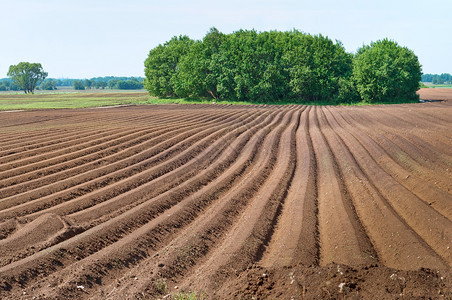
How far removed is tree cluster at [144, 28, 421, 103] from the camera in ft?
154

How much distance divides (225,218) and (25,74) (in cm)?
11234

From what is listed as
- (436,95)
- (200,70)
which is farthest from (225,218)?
(436,95)

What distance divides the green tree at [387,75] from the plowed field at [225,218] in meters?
31.5

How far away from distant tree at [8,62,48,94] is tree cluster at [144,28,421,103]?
65836mm

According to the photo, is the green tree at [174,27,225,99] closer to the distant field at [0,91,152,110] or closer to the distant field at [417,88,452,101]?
the distant field at [0,91,152,110]

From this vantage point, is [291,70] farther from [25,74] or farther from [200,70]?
[25,74]

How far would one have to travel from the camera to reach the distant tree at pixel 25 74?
4191 inches

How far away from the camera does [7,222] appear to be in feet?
26.6

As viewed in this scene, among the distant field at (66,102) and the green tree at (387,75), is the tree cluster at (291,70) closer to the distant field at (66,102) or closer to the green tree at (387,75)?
the green tree at (387,75)

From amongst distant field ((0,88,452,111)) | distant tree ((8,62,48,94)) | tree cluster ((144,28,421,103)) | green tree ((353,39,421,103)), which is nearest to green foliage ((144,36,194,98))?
distant field ((0,88,452,111))

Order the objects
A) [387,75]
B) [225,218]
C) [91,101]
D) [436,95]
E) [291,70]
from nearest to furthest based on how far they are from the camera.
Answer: [225,218] < [387,75] < [291,70] < [91,101] < [436,95]

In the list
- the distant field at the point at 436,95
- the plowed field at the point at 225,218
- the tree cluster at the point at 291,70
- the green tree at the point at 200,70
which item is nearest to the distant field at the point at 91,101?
the distant field at the point at 436,95

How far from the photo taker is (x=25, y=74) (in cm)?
10631

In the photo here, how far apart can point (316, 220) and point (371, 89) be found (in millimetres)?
41480
